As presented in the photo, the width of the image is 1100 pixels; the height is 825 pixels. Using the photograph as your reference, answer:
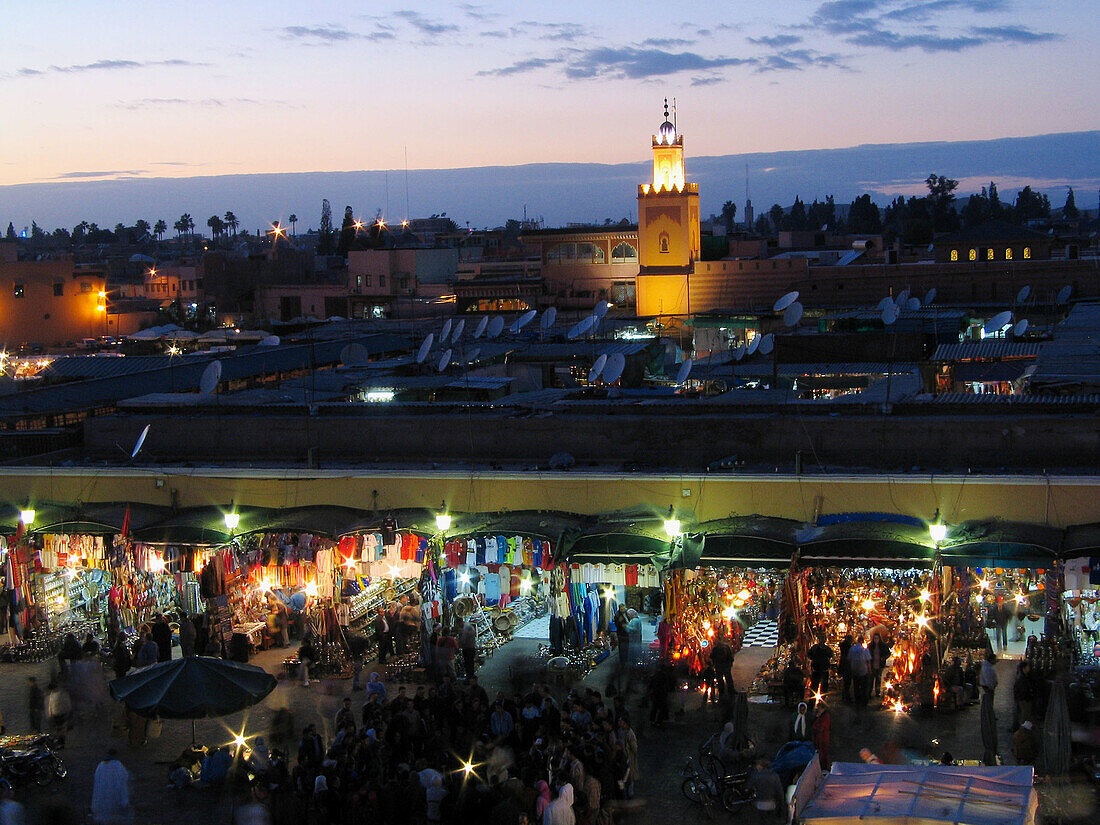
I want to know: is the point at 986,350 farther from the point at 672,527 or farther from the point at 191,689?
the point at 191,689

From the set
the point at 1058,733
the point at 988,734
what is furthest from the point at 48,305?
the point at 1058,733

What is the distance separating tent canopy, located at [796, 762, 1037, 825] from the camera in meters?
7.20

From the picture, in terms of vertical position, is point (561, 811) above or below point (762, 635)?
above

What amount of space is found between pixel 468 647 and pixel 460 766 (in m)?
3.04

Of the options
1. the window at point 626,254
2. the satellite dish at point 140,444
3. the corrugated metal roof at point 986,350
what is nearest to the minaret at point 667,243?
the window at point 626,254

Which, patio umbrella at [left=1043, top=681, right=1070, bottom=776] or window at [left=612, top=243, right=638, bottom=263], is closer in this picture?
patio umbrella at [left=1043, top=681, right=1070, bottom=776]

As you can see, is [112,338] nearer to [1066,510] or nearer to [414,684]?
[414,684]

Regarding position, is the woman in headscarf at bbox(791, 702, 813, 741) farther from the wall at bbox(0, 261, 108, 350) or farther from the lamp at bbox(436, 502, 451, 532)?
the wall at bbox(0, 261, 108, 350)

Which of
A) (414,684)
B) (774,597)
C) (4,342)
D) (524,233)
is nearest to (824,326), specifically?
(774,597)

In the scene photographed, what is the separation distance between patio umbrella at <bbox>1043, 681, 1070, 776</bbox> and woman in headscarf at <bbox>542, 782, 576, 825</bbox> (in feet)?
12.3

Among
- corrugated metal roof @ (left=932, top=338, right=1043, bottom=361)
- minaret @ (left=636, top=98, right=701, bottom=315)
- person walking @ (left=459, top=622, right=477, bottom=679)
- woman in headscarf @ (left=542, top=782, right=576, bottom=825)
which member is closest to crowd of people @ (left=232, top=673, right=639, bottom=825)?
woman in headscarf @ (left=542, top=782, right=576, bottom=825)

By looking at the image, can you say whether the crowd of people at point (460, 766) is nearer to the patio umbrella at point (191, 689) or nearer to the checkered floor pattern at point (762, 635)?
the patio umbrella at point (191, 689)

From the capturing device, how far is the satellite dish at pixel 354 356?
78.1ft

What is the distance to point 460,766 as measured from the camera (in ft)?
31.7
